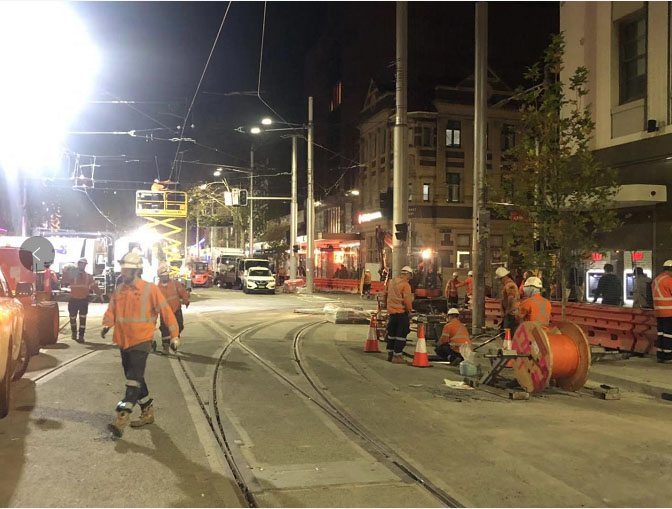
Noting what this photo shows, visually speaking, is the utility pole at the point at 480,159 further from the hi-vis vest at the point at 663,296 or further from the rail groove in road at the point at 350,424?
the rail groove in road at the point at 350,424

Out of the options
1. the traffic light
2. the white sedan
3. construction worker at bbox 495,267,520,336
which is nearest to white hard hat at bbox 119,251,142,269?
construction worker at bbox 495,267,520,336

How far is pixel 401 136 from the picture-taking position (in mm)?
16781

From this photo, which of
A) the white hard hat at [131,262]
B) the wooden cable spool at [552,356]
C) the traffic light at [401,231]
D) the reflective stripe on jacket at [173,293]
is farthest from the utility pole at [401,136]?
the white hard hat at [131,262]

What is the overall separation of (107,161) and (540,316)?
44953 mm

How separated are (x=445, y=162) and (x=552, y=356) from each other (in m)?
34.0

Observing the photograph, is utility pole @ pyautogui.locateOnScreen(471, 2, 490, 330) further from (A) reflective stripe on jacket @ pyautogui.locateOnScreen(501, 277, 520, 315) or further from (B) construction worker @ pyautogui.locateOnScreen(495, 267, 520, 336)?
(A) reflective stripe on jacket @ pyautogui.locateOnScreen(501, 277, 520, 315)

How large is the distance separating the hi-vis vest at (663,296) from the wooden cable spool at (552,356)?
3.19 metres

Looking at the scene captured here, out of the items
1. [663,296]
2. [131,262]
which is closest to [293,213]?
[663,296]

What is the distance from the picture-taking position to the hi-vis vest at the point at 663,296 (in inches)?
452

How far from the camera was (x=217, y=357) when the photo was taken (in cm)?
1238

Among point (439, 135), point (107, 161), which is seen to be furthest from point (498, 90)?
point (107, 161)

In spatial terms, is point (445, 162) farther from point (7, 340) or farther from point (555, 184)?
point (7, 340)

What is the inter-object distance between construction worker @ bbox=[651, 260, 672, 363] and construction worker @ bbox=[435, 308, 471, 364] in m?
3.55

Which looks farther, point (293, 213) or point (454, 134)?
point (454, 134)
